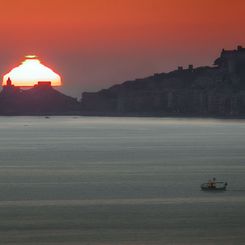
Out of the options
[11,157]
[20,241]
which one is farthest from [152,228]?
[11,157]

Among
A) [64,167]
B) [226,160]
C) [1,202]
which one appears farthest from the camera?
[226,160]

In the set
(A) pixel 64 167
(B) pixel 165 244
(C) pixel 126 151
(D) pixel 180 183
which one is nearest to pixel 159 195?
(D) pixel 180 183

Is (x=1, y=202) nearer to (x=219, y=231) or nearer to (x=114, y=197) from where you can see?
(x=114, y=197)

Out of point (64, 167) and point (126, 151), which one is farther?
point (126, 151)

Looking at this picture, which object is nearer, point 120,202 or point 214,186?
point 120,202

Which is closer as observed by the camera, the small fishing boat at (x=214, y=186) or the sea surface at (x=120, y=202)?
the sea surface at (x=120, y=202)

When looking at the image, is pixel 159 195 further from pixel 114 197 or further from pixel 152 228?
pixel 152 228

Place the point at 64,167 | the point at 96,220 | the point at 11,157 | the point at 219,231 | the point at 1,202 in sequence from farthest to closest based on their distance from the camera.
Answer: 1. the point at 11,157
2. the point at 64,167
3. the point at 1,202
4. the point at 96,220
5. the point at 219,231

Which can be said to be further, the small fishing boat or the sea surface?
the small fishing boat

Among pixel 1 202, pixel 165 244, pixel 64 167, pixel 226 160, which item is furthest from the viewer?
pixel 226 160
